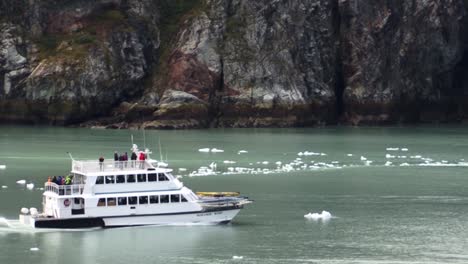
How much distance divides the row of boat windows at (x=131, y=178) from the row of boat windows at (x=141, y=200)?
0.83 meters

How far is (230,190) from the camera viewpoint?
81.2m

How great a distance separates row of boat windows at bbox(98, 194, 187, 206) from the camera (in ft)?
213

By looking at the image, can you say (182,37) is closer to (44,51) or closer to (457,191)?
(44,51)

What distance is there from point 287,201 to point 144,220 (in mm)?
13093

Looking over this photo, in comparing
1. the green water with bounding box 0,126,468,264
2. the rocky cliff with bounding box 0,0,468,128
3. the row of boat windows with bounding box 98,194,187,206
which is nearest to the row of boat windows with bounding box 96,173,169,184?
the row of boat windows with bounding box 98,194,187,206

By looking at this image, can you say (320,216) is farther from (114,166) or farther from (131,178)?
(114,166)

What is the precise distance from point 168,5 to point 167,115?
22.5 m

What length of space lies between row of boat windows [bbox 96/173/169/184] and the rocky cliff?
280 feet

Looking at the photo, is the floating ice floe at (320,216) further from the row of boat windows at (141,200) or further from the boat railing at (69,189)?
the boat railing at (69,189)

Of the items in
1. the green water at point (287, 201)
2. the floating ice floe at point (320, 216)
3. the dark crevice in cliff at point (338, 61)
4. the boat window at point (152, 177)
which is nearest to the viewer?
the green water at point (287, 201)

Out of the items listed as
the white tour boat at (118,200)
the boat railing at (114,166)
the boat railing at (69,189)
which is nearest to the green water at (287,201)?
the white tour boat at (118,200)

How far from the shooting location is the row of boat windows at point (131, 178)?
65.1m

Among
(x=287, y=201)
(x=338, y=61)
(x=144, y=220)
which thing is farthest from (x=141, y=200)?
(x=338, y=61)

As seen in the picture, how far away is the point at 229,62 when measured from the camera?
6373 inches
